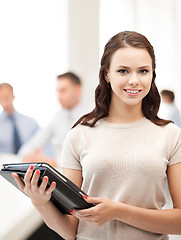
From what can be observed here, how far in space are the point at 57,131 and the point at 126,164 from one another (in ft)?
6.46

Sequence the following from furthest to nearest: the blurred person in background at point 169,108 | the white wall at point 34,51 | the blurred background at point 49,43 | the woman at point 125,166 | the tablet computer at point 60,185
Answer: the white wall at point 34,51
the blurred background at point 49,43
the blurred person in background at point 169,108
the woman at point 125,166
the tablet computer at point 60,185

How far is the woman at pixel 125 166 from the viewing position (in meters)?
1.22

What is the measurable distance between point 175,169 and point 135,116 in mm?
238

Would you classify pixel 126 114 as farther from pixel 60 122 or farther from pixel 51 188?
pixel 60 122

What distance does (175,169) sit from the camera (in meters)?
1.26

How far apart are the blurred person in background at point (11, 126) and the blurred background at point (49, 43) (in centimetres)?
6

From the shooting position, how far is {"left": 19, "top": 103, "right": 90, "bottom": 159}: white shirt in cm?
314

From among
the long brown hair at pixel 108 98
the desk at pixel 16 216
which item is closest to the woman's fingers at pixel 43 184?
the long brown hair at pixel 108 98

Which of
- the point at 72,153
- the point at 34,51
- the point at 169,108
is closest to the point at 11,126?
the point at 34,51

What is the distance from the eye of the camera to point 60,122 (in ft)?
10.5

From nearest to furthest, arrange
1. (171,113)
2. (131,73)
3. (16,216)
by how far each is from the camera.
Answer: (131,73) < (16,216) < (171,113)

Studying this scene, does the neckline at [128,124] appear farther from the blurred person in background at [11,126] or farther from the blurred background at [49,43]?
the blurred person in background at [11,126]

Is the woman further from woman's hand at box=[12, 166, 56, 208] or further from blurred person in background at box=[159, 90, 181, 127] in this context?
blurred person in background at box=[159, 90, 181, 127]

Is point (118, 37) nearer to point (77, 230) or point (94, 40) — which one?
point (77, 230)
